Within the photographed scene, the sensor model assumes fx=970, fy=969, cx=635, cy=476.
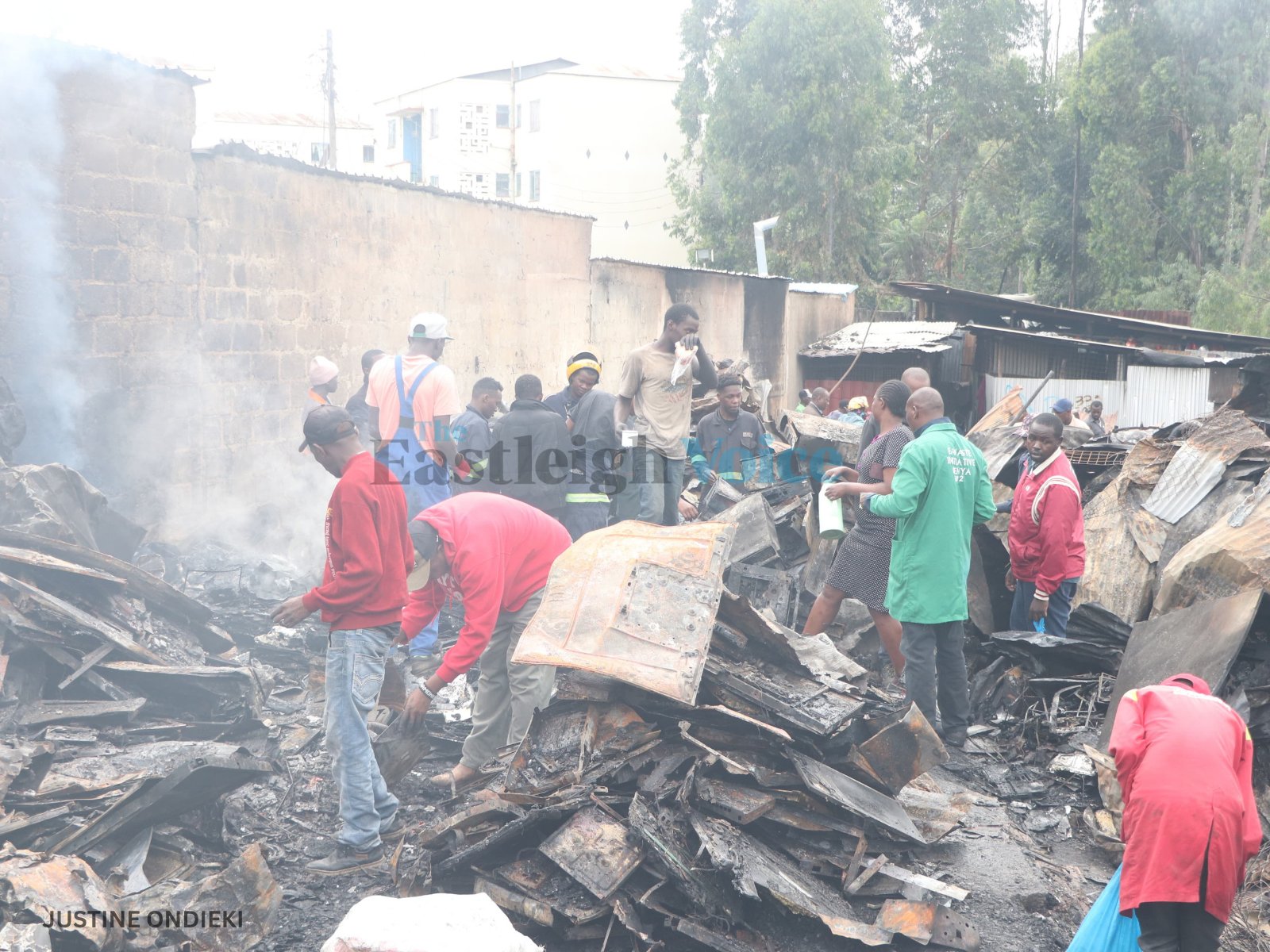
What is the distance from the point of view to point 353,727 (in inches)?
170

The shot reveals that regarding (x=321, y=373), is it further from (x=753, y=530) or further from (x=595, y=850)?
(x=595, y=850)

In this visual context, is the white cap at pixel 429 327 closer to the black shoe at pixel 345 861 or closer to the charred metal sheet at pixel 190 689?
the charred metal sheet at pixel 190 689

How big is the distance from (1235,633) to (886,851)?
6.99 feet

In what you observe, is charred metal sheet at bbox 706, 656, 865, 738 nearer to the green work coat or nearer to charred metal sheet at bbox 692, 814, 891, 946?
charred metal sheet at bbox 692, 814, 891, 946

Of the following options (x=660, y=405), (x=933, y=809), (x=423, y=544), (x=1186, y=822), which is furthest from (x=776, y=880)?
(x=660, y=405)

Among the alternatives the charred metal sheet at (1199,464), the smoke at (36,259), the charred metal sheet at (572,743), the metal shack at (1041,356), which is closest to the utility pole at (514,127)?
the metal shack at (1041,356)

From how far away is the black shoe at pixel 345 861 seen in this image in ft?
14.0

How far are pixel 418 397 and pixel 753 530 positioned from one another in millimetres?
2900

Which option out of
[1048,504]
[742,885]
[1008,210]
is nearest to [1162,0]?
[1008,210]

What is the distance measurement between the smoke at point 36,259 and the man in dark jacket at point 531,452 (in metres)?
3.49

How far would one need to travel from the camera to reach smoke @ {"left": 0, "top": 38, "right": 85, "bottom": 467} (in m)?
7.16

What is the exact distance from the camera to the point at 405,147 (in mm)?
47188

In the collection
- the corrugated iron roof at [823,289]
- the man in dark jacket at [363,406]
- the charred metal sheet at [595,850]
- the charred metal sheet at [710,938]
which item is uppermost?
the corrugated iron roof at [823,289]

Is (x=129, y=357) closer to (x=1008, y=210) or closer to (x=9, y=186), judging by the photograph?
(x=9, y=186)
